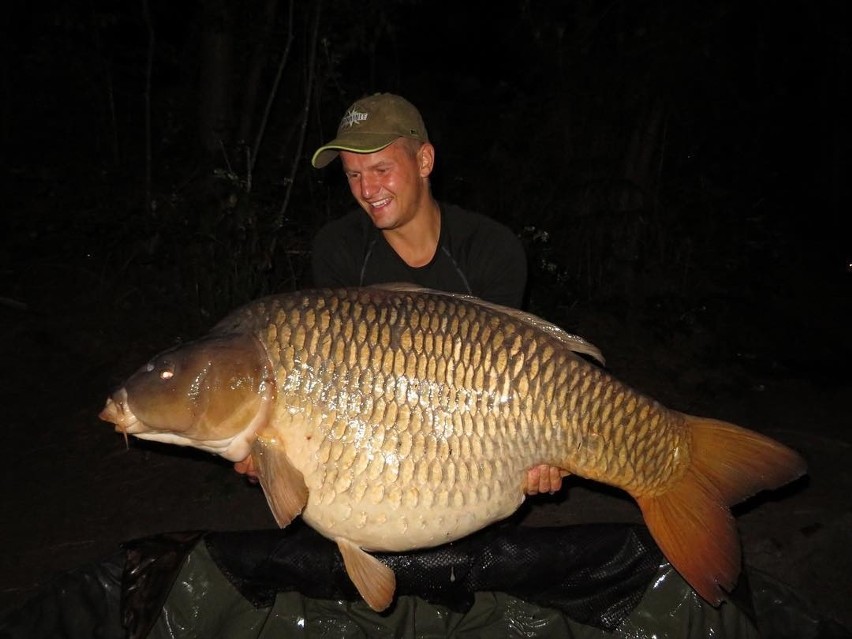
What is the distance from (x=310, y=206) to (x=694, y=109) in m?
3.40

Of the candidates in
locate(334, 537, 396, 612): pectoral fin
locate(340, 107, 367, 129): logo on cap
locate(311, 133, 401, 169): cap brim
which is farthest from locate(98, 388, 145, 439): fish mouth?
locate(340, 107, 367, 129): logo on cap

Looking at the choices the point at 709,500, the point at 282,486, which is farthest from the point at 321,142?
the point at 709,500

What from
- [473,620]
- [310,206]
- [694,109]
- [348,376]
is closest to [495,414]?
[348,376]

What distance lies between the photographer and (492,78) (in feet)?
32.5

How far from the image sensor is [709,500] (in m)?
1.57

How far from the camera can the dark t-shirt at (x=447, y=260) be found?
2.04 metres

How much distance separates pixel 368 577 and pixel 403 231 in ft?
3.35

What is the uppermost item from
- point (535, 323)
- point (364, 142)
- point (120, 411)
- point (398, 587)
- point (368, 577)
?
point (364, 142)

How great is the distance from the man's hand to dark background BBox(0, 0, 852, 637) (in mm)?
1134

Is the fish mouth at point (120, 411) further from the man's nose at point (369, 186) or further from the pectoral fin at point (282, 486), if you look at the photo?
the man's nose at point (369, 186)

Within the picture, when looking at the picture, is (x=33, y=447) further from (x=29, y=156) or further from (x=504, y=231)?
(x=29, y=156)

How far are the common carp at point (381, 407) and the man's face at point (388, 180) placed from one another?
45cm

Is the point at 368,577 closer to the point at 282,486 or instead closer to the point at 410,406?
the point at 282,486

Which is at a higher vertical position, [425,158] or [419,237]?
[425,158]
